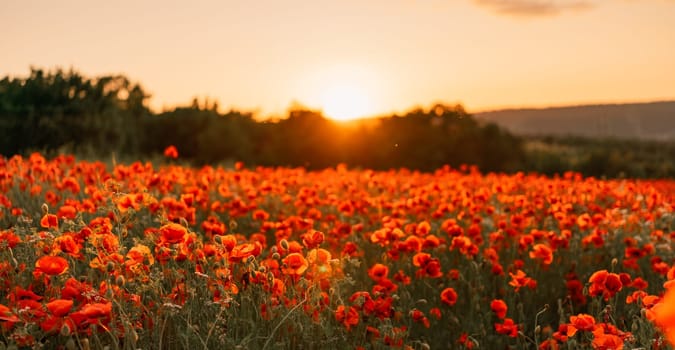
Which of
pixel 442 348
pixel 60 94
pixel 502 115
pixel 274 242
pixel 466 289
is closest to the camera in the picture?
pixel 442 348

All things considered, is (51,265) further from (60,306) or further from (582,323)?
(582,323)

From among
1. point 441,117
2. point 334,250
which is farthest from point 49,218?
point 441,117

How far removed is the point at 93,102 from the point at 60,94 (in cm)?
81

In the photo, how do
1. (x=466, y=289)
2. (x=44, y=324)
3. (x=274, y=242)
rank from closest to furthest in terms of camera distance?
(x=44, y=324) < (x=466, y=289) < (x=274, y=242)

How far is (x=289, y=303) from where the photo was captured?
3303 millimetres

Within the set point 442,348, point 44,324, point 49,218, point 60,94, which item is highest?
point 60,94

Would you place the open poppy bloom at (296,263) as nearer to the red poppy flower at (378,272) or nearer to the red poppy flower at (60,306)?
the red poppy flower at (378,272)

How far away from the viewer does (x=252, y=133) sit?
18.8m

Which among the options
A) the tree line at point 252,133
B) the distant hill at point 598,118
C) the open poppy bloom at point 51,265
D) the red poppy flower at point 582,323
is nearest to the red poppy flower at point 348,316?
the red poppy flower at point 582,323

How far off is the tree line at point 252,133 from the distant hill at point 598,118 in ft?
148

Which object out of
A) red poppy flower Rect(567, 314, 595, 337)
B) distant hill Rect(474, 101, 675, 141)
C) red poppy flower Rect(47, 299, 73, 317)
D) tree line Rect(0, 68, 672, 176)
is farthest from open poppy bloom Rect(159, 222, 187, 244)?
distant hill Rect(474, 101, 675, 141)

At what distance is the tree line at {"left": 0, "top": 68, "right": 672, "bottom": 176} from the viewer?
645 inches

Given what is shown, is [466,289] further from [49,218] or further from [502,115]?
[502,115]

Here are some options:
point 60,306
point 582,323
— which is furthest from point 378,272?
point 60,306
